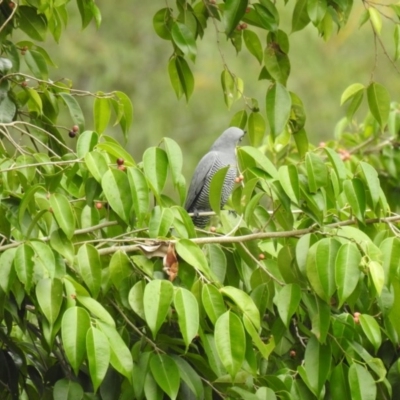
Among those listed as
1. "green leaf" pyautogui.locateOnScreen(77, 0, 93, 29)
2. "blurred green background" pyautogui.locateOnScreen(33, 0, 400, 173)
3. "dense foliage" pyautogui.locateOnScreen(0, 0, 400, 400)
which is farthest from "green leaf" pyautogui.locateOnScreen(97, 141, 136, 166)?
"blurred green background" pyautogui.locateOnScreen(33, 0, 400, 173)

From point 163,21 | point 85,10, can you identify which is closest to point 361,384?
point 163,21

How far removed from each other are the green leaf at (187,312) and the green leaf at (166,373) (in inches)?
6.4

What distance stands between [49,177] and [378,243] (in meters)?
0.87

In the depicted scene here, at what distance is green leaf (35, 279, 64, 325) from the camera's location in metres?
1.90

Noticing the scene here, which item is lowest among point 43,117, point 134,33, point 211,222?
point 211,222

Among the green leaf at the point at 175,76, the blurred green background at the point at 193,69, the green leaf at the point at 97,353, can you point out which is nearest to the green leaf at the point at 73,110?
the green leaf at the point at 175,76

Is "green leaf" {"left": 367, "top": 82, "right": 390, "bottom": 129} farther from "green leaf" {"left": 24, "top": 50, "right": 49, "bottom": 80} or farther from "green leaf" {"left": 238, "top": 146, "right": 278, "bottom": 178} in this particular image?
"green leaf" {"left": 24, "top": 50, "right": 49, "bottom": 80}

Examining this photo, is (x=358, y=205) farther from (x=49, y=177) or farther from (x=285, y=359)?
(x=49, y=177)

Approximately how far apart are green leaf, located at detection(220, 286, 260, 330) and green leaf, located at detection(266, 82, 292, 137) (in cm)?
60

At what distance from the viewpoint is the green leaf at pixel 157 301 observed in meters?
1.90

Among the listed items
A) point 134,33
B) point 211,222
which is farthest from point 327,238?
point 134,33

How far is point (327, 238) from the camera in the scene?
2080 millimetres

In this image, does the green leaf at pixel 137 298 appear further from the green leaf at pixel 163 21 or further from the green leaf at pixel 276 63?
the green leaf at pixel 163 21

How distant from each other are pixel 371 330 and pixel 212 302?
450mm
